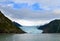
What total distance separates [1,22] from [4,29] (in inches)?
379

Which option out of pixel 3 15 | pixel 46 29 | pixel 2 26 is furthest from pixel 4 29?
pixel 46 29

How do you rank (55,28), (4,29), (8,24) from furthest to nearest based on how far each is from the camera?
1. (55,28)
2. (8,24)
3. (4,29)

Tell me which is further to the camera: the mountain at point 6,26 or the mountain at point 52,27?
the mountain at point 52,27

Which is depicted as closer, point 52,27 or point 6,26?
point 6,26

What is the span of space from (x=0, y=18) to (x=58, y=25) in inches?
2003

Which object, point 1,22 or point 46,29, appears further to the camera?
point 46,29

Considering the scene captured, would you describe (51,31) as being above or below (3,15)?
below

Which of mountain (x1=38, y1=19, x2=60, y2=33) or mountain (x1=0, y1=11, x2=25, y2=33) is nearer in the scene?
mountain (x1=0, y1=11, x2=25, y2=33)

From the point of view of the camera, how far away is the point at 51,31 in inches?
7470

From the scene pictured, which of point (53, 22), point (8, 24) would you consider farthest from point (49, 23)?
point (8, 24)

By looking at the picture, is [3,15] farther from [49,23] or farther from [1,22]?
[49,23]

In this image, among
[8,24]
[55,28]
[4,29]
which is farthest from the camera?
[55,28]

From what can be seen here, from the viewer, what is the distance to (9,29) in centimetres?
17112

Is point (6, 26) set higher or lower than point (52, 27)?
lower
